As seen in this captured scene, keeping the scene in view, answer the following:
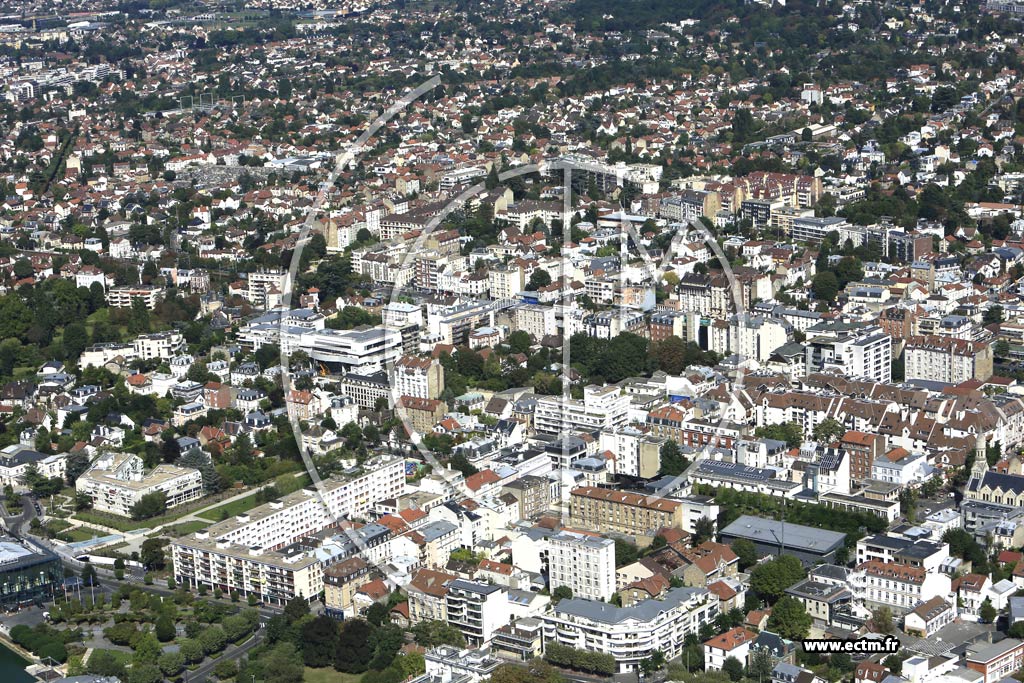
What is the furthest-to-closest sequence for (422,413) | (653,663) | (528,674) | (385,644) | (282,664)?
(422,413), (385,644), (282,664), (653,663), (528,674)

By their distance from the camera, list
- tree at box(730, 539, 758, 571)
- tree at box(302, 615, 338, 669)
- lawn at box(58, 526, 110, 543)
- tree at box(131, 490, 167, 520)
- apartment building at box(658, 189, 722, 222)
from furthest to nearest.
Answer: apartment building at box(658, 189, 722, 222) → tree at box(131, 490, 167, 520) → lawn at box(58, 526, 110, 543) → tree at box(730, 539, 758, 571) → tree at box(302, 615, 338, 669)

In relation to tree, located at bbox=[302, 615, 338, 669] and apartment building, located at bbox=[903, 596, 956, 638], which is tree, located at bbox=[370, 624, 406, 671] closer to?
tree, located at bbox=[302, 615, 338, 669]

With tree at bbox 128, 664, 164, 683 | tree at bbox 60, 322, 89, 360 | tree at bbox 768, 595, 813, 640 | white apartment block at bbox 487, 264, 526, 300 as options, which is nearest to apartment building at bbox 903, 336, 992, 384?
white apartment block at bbox 487, 264, 526, 300

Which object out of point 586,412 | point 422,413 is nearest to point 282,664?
point 586,412

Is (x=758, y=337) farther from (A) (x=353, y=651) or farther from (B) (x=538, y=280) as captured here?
(A) (x=353, y=651)

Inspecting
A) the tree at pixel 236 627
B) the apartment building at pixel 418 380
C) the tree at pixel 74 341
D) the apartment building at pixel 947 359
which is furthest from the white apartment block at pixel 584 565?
the tree at pixel 74 341
